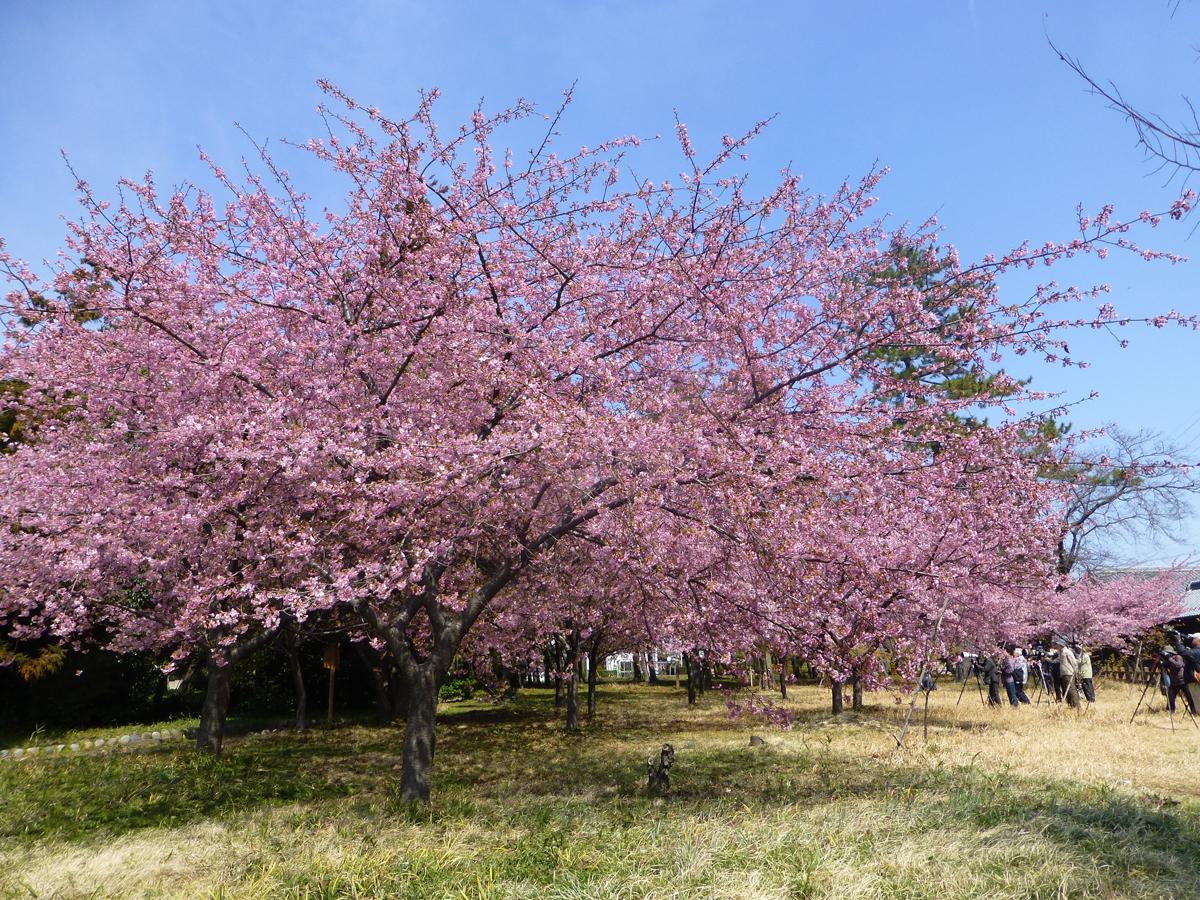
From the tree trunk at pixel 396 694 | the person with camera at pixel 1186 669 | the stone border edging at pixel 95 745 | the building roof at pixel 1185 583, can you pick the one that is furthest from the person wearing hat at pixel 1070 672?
the stone border edging at pixel 95 745

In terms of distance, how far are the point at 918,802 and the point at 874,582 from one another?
6.81ft

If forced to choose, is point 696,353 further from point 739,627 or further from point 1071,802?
point 1071,802

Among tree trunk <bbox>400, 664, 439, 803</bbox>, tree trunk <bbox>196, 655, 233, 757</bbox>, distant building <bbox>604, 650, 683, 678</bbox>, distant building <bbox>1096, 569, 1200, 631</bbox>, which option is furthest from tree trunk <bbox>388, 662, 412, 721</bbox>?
distant building <bbox>1096, 569, 1200, 631</bbox>

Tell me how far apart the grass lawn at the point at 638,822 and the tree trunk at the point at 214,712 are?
0.81m

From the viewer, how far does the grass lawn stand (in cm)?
508

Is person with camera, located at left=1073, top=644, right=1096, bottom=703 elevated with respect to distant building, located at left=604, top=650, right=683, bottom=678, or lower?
elevated

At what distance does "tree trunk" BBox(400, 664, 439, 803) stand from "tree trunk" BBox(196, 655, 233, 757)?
18.9 ft

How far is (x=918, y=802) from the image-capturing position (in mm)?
→ 7207

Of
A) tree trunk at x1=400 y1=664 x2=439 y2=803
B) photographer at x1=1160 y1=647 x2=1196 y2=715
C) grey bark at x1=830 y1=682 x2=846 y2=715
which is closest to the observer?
tree trunk at x1=400 y1=664 x2=439 y2=803

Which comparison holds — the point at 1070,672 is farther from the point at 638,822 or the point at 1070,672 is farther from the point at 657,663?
the point at 657,663

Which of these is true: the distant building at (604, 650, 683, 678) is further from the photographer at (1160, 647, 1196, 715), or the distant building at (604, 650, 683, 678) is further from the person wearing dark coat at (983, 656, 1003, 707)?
the photographer at (1160, 647, 1196, 715)

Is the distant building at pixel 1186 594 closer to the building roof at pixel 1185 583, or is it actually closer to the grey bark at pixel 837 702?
the building roof at pixel 1185 583

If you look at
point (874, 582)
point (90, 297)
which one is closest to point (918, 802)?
point (874, 582)

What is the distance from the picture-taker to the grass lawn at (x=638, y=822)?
5082mm
